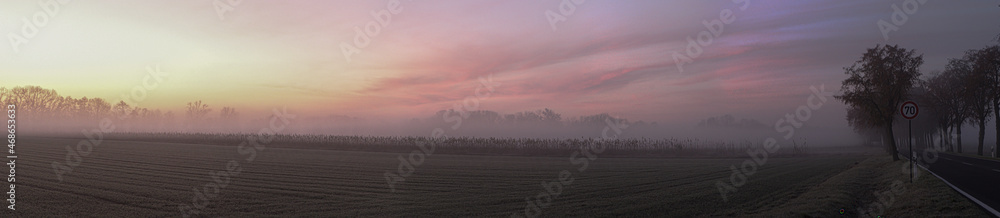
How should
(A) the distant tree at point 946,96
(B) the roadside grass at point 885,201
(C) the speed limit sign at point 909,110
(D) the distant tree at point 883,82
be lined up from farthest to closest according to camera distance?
(A) the distant tree at point 946,96
(D) the distant tree at point 883,82
(C) the speed limit sign at point 909,110
(B) the roadside grass at point 885,201

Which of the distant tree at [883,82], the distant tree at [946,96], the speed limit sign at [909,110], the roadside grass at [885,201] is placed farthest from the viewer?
the distant tree at [946,96]

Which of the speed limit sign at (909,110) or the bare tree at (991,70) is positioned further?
the bare tree at (991,70)

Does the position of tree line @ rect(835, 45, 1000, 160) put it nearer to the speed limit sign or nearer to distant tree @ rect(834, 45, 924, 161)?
distant tree @ rect(834, 45, 924, 161)

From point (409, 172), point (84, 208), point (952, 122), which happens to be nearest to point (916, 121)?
point (952, 122)

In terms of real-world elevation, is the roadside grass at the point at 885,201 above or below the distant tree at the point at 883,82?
below

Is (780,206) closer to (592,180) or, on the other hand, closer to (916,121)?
(592,180)

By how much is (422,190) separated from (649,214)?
9175 mm

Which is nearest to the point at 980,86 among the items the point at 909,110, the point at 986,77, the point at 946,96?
the point at 986,77

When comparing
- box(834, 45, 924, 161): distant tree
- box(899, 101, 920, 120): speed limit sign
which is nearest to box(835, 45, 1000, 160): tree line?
box(834, 45, 924, 161): distant tree

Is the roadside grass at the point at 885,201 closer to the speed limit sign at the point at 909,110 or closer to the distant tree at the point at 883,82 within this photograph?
the speed limit sign at the point at 909,110

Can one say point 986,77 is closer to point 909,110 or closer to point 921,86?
point 921,86

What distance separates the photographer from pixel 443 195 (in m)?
17.4

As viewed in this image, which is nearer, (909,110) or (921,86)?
(909,110)

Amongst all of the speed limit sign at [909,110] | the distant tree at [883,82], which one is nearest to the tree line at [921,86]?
the distant tree at [883,82]
